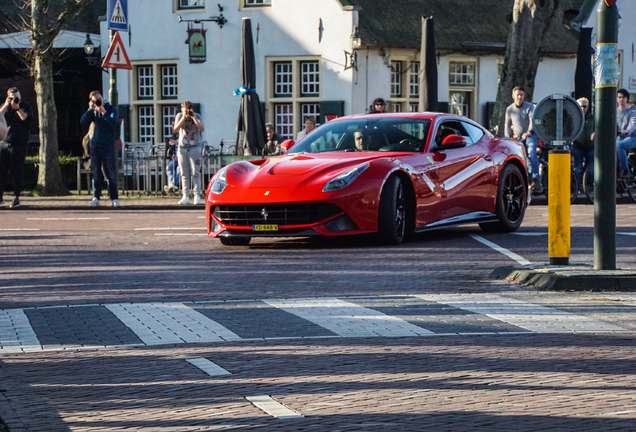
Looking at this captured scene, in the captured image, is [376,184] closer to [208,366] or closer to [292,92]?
[208,366]

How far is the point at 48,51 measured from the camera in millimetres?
25000

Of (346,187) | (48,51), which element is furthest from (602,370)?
(48,51)

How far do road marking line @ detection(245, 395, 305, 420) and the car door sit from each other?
806 cm

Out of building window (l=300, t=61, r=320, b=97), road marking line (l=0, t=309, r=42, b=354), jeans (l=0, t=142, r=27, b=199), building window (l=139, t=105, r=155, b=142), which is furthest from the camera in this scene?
building window (l=139, t=105, r=155, b=142)

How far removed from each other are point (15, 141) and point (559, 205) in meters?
13.0

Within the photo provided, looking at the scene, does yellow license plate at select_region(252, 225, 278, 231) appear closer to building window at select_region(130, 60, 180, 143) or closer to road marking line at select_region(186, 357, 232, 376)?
road marking line at select_region(186, 357, 232, 376)

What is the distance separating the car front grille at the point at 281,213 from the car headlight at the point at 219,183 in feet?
0.85

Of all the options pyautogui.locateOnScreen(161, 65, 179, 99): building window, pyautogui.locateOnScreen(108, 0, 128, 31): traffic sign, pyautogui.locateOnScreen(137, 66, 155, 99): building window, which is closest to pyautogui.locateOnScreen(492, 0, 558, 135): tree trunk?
pyautogui.locateOnScreen(108, 0, 128, 31): traffic sign

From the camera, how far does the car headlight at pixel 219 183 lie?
42.3 feet

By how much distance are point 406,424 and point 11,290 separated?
18.1 feet

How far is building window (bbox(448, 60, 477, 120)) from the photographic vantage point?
105ft

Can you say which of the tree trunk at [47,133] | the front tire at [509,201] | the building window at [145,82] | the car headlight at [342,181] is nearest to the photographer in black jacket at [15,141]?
the tree trunk at [47,133]

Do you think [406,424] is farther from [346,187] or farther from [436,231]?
[436,231]

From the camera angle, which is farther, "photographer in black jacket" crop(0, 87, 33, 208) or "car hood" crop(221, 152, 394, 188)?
"photographer in black jacket" crop(0, 87, 33, 208)
